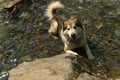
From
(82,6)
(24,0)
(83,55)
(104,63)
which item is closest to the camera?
(104,63)

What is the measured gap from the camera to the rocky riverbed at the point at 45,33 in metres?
10.5

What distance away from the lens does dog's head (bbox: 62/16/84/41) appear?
10.0 meters

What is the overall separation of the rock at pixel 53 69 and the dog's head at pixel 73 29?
36.7 inches

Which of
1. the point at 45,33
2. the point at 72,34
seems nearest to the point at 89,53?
the point at 72,34

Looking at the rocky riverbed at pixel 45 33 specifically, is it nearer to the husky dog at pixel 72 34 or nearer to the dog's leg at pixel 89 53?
the dog's leg at pixel 89 53

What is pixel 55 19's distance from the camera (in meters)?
12.0

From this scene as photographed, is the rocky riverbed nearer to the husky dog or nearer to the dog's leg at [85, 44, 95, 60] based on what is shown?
the dog's leg at [85, 44, 95, 60]

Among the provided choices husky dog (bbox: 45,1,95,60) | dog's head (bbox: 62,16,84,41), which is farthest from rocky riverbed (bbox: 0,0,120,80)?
dog's head (bbox: 62,16,84,41)

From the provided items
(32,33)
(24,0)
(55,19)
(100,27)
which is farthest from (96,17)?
(24,0)

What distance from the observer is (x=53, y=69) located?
8.51 meters

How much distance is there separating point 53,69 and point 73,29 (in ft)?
6.55

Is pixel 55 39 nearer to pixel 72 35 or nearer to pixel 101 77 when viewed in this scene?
pixel 72 35

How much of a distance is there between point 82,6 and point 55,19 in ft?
6.17

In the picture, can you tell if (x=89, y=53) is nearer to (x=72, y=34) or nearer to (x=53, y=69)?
(x=72, y=34)
